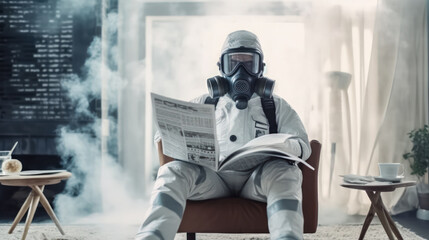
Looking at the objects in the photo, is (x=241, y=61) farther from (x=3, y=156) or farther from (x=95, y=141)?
(x=95, y=141)

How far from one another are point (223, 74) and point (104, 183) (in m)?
1.67

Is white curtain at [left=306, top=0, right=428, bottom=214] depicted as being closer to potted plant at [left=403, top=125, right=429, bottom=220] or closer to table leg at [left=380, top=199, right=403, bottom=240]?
potted plant at [left=403, top=125, right=429, bottom=220]

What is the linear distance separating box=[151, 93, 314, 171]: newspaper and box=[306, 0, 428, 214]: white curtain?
6.00ft

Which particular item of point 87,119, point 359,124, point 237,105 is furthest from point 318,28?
point 87,119

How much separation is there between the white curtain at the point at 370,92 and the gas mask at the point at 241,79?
136cm

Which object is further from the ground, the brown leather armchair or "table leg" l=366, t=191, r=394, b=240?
the brown leather armchair


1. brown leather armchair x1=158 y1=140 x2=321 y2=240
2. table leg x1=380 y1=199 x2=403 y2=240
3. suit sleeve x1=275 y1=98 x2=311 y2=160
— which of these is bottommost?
table leg x1=380 y1=199 x2=403 y2=240

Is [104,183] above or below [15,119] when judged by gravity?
below

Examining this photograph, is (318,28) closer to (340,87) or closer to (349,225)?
(340,87)

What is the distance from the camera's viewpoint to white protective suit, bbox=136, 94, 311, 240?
1.20 metres

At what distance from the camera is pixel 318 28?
3.10 meters

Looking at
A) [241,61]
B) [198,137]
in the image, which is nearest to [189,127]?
[198,137]

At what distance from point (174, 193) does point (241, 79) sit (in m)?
0.67

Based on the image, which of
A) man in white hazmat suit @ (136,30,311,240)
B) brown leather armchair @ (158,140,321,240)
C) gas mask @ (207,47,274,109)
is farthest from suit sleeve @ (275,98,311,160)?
brown leather armchair @ (158,140,321,240)
